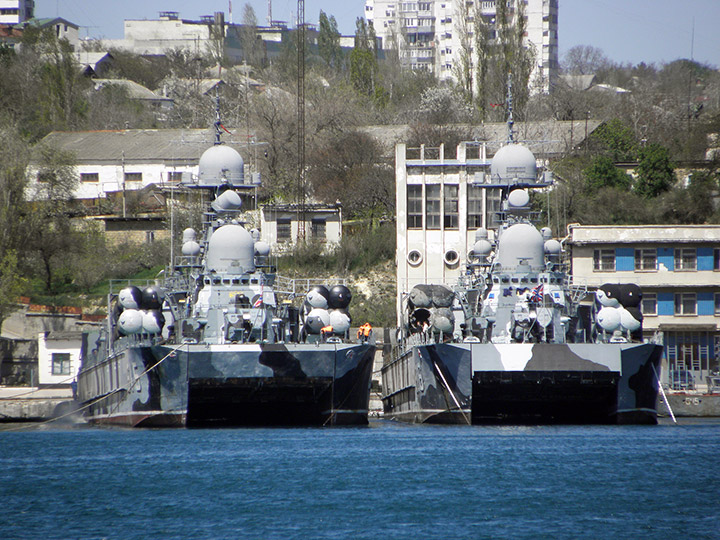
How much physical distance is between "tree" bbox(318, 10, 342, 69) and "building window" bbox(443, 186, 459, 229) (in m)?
60.6

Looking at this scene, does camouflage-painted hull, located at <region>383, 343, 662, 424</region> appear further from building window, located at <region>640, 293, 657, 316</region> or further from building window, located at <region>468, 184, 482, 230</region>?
building window, located at <region>468, 184, 482, 230</region>

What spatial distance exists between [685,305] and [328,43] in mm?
77238

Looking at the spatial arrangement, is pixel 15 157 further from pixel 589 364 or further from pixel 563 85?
pixel 563 85

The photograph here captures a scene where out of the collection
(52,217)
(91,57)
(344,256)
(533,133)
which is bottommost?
(344,256)

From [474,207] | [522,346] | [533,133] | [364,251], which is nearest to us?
[522,346]

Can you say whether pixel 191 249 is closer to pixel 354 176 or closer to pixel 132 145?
pixel 354 176

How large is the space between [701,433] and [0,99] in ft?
206

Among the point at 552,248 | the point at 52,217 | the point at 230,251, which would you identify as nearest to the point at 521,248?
the point at 552,248

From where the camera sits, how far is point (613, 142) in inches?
2488

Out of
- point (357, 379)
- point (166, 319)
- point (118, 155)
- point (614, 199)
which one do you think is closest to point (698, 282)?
point (614, 199)

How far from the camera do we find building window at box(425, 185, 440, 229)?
172 feet

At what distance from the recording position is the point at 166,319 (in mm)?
34250

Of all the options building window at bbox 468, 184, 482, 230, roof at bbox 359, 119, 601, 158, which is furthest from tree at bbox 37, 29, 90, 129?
building window at bbox 468, 184, 482, 230

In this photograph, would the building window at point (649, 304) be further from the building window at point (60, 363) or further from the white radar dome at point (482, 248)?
the building window at point (60, 363)
